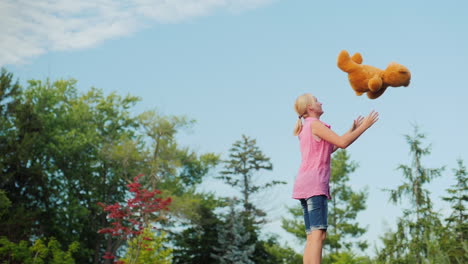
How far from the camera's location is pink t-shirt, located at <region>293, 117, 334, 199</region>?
3.66 metres

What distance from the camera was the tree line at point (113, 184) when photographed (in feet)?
64.4

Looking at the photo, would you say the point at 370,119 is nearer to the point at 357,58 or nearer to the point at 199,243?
the point at 357,58

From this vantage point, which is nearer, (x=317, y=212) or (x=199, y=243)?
(x=317, y=212)

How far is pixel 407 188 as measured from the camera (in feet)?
48.3

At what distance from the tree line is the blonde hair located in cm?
1150

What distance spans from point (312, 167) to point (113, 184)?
948 inches

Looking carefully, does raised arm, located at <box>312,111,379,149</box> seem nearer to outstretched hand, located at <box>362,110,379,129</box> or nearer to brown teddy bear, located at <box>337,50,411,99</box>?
outstretched hand, located at <box>362,110,379,129</box>

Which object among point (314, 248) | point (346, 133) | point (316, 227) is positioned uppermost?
point (346, 133)

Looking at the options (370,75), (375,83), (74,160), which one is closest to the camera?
(375,83)

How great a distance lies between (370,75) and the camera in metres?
4.11

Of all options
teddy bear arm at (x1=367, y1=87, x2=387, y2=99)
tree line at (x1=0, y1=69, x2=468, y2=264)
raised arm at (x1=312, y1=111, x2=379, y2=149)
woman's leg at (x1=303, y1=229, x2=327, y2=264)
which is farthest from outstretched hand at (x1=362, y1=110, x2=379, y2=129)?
tree line at (x1=0, y1=69, x2=468, y2=264)

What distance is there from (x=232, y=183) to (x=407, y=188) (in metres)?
13.2

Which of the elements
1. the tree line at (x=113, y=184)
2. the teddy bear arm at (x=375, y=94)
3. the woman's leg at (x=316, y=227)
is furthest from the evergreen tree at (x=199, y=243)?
the woman's leg at (x=316, y=227)

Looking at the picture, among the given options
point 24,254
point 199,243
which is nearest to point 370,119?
point 24,254
